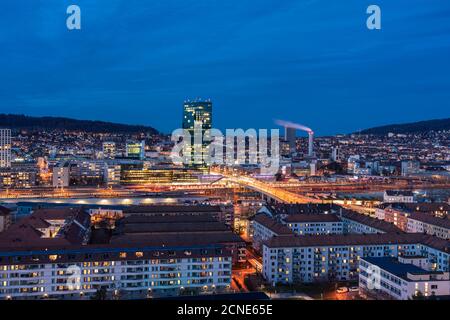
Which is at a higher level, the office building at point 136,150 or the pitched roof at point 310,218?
the office building at point 136,150

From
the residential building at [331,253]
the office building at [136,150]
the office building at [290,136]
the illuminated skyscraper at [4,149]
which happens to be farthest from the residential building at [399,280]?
the office building at [290,136]

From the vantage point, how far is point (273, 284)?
6.36 metres

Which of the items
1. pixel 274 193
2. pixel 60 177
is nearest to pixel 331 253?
pixel 274 193

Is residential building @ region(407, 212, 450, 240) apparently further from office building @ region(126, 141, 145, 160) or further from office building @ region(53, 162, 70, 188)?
office building @ region(126, 141, 145, 160)

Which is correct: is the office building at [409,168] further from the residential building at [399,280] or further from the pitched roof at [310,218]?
the residential building at [399,280]

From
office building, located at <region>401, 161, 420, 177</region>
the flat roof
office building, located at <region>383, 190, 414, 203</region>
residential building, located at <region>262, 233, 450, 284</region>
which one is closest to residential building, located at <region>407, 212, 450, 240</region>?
residential building, located at <region>262, 233, 450, 284</region>

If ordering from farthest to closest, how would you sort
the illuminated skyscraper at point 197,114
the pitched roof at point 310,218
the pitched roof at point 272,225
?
the illuminated skyscraper at point 197,114
the pitched roof at point 310,218
the pitched roof at point 272,225

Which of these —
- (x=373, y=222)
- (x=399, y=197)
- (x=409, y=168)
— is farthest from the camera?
(x=409, y=168)

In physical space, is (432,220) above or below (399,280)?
above

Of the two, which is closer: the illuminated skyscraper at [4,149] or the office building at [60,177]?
the office building at [60,177]

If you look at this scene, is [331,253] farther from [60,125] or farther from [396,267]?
[60,125]

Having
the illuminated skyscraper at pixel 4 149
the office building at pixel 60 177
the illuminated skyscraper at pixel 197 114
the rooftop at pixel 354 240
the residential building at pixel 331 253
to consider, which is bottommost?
the residential building at pixel 331 253

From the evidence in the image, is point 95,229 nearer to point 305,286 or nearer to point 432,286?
point 305,286

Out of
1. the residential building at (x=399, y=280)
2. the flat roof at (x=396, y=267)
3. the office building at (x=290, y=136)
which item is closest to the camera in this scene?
Answer: the residential building at (x=399, y=280)
